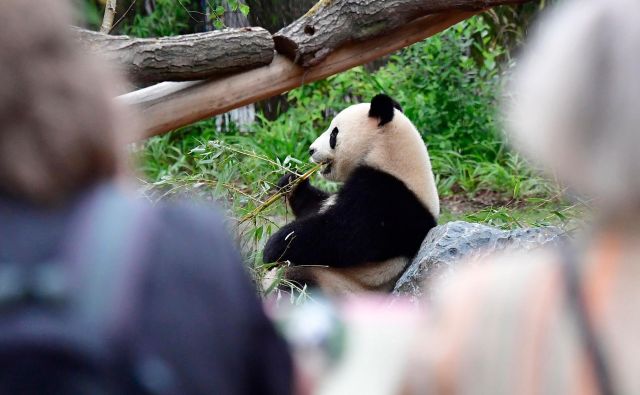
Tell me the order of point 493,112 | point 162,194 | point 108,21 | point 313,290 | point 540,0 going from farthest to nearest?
point 540,0
point 493,112
point 108,21
point 313,290
point 162,194

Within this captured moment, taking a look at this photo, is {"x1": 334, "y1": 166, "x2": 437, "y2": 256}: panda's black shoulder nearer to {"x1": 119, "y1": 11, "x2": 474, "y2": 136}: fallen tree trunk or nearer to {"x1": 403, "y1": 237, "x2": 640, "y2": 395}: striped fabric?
{"x1": 119, "y1": 11, "x2": 474, "y2": 136}: fallen tree trunk

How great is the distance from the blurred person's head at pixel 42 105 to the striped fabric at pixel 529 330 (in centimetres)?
51

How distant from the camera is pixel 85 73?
113 cm

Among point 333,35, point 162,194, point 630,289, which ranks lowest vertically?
point 162,194

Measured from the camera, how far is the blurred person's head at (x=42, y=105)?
1104 millimetres

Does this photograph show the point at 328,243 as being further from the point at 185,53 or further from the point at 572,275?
the point at 572,275

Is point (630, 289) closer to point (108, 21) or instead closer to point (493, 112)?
point (108, 21)

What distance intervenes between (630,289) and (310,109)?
7.46 metres

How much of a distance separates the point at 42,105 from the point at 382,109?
174 inches

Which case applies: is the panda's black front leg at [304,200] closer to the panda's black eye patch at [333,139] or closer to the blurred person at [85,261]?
the panda's black eye patch at [333,139]

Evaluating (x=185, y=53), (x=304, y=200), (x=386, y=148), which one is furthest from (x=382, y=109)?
(x=185, y=53)

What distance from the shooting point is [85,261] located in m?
1.09

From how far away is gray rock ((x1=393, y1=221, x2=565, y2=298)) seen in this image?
4.38 meters

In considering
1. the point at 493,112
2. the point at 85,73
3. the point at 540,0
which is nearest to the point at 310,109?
the point at 493,112
